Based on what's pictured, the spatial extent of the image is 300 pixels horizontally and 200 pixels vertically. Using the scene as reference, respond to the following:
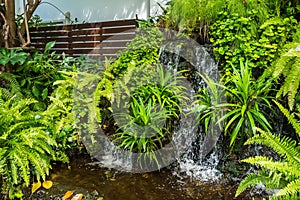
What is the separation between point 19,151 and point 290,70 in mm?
2780

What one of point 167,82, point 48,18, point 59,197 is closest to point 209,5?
point 167,82

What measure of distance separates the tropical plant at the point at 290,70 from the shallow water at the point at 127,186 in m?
1.09

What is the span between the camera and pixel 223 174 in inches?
109

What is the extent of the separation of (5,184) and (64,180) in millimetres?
528

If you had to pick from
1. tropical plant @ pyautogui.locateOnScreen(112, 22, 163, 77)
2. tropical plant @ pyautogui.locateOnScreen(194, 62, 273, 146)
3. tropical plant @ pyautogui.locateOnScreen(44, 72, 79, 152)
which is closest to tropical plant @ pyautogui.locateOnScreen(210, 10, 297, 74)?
tropical plant @ pyautogui.locateOnScreen(194, 62, 273, 146)

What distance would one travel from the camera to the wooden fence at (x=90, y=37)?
182 inches

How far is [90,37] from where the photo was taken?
512 centimetres

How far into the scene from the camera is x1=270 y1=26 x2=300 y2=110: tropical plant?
8.41 ft

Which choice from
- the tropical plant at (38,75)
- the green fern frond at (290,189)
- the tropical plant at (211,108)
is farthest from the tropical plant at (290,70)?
the tropical plant at (38,75)

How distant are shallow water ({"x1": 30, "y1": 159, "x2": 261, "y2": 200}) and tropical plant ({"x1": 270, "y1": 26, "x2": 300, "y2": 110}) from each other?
109 centimetres

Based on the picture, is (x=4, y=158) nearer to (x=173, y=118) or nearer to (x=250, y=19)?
(x=173, y=118)

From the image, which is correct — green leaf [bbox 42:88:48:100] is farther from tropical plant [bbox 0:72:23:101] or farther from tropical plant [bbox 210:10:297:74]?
tropical plant [bbox 210:10:297:74]

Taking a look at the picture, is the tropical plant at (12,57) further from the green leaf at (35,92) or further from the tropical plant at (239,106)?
the tropical plant at (239,106)

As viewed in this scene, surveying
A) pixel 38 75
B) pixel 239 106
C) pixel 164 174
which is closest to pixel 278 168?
pixel 239 106
